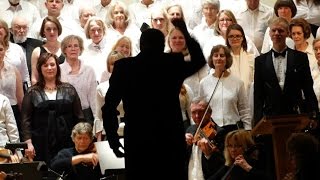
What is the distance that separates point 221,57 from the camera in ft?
29.7

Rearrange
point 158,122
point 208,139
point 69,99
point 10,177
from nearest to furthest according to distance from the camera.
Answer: point 158,122, point 10,177, point 208,139, point 69,99

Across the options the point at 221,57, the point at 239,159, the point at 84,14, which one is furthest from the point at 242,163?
the point at 84,14

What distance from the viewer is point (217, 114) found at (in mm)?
8953

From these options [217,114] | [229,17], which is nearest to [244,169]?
[217,114]

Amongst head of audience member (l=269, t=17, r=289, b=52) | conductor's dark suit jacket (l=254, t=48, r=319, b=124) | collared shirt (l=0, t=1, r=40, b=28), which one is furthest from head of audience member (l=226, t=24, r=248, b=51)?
collared shirt (l=0, t=1, r=40, b=28)

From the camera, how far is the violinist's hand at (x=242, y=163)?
755 centimetres

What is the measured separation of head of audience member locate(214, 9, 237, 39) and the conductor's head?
162 inches

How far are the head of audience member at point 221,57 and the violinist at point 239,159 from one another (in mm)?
1286

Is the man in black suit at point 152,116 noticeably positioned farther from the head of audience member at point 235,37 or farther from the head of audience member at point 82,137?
the head of audience member at point 235,37

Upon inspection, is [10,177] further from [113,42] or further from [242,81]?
[113,42]

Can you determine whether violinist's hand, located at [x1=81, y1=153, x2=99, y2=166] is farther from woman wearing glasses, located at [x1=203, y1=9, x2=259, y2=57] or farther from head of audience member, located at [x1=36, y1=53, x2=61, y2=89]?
woman wearing glasses, located at [x1=203, y1=9, x2=259, y2=57]

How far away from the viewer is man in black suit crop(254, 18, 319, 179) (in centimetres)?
847

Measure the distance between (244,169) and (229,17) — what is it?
280cm

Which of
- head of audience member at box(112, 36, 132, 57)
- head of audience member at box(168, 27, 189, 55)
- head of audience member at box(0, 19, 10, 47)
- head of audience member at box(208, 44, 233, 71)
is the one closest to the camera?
head of audience member at box(208, 44, 233, 71)
